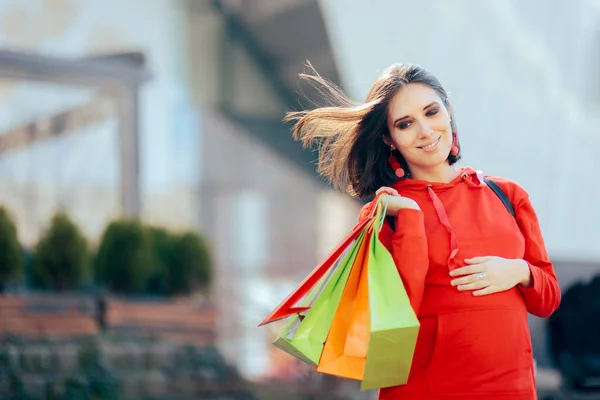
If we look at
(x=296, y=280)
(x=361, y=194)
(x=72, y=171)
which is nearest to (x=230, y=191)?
(x=296, y=280)

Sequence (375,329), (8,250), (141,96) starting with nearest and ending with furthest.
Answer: (375,329) < (8,250) < (141,96)

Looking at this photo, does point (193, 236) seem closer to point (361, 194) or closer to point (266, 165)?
point (266, 165)

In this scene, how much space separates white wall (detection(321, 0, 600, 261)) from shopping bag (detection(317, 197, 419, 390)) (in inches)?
137

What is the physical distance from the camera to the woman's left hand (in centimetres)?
166

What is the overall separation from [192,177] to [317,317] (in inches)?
167

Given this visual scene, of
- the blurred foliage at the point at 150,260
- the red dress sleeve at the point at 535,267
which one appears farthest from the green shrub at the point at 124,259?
the red dress sleeve at the point at 535,267

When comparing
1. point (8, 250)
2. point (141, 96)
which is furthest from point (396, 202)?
point (141, 96)

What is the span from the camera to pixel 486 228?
1.71 metres

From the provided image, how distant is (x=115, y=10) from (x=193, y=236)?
177 cm

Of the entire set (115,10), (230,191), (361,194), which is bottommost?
(361,194)

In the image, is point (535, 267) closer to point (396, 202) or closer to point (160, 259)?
point (396, 202)

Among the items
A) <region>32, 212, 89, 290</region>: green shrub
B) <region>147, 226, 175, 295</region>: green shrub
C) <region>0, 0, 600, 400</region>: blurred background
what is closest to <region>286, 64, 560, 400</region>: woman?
<region>0, 0, 600, 400</region>: blurred background

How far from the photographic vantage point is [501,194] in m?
1.80

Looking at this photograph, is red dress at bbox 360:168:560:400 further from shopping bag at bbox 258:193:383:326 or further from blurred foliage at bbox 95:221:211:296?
blurred foliage at bbox 95:221:211:296
